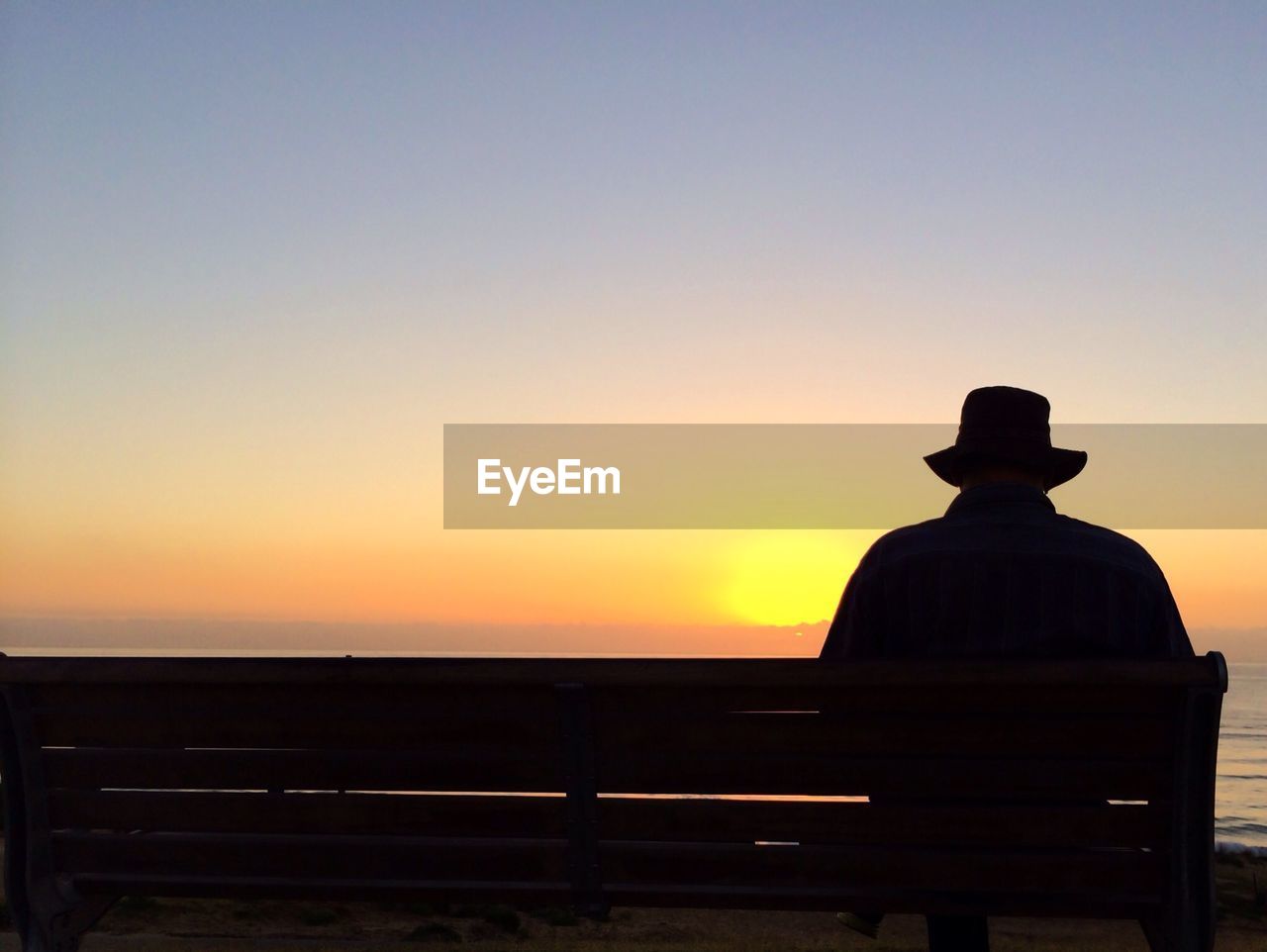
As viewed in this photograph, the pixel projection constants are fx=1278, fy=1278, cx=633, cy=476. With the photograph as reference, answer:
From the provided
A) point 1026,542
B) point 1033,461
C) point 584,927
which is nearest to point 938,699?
point 1026,542

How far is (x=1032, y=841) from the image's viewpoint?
3.40 metres

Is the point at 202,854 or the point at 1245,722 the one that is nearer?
the point at 202,854

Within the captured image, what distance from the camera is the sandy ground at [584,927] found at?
720 inches

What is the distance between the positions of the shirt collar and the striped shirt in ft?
0.27

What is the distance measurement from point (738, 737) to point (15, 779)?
85.9 inches

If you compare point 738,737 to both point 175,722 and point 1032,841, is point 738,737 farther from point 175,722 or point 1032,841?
point 175,722

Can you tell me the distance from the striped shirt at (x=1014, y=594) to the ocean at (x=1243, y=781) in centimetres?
3998

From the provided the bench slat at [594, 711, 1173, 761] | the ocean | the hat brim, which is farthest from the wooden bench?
the ocean

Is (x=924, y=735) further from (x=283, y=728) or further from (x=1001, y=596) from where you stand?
(x=283, y=728)

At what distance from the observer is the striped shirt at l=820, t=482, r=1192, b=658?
146 inches

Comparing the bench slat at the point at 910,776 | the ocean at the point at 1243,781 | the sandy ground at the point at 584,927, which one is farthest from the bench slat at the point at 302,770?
the ocean at the point at 1243,781

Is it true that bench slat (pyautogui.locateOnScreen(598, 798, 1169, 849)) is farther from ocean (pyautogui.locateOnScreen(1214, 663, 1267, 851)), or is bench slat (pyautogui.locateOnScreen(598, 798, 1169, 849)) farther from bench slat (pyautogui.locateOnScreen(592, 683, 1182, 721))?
ocean (pyautogui.locateOnScreen(1214, 663, 1267, 851))

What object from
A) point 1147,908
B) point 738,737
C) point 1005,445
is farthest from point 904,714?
point 1005,445

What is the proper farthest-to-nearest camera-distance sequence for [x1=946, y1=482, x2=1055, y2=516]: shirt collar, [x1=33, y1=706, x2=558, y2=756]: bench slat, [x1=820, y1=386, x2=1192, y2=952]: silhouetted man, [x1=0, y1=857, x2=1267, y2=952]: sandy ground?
[x1=0, y1=857, x2=1267, y2=952]: sandy ground
[x1=946, y1=482, x2=1055, y2=516]: shirt collar
[x1=820, y1=386, x2=1192, y2=952]: silhouetted man
[x1=33, y1=706, x2=558, y2=756]: bench slat
